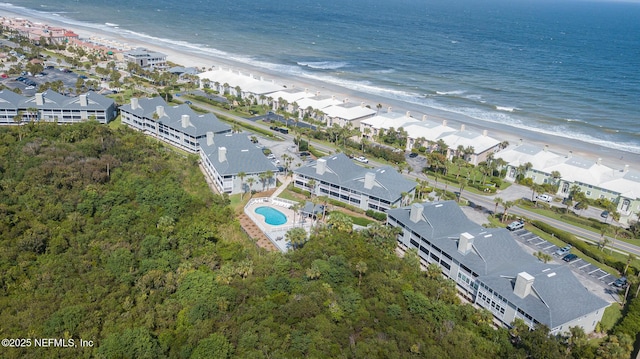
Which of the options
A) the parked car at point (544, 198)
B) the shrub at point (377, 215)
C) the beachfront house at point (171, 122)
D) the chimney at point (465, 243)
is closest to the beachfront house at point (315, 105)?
the beachfront house at point (171, 122)

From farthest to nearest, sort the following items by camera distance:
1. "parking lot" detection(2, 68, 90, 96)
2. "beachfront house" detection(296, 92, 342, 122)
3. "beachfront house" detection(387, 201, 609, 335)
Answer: "beachfront house" detection(296, 92, 342, 122)
"parking lot" detection(2, 68, 90, 96)
"beachfront house" detection(387, 201, 609, 335)

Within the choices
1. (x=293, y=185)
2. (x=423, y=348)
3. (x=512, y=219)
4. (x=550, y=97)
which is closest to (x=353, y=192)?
(x=293, y=185)

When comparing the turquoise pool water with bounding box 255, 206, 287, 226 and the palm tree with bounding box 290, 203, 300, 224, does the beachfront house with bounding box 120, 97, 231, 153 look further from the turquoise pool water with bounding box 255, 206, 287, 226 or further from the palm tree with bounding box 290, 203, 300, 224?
the palm tree with bounding box 290, 203, 300, 224

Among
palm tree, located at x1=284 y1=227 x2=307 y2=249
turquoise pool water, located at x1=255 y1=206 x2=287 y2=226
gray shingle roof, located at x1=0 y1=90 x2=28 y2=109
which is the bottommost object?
turquoise pool water, located at x1=255 y1=206 x2=287 y2=226

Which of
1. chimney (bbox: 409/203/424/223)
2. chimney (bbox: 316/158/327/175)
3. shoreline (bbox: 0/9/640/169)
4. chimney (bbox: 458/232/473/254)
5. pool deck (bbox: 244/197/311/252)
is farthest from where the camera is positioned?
shoreline (bbox: 0/9/640/169)

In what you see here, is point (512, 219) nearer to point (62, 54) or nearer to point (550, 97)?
point (550, 97)

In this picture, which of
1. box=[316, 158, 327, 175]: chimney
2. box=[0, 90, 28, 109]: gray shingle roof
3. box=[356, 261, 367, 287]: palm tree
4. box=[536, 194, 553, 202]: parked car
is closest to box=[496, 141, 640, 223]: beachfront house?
box=[536, 194, 553, 202]: parked car

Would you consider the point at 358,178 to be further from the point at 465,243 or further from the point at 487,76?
the point at 487,76

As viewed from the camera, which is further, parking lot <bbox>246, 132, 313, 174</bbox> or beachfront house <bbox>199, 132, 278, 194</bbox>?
parking lot <bbox>246, 132, 313, 174</bbox>

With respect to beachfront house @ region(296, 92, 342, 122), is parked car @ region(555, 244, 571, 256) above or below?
below
